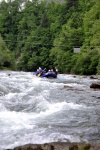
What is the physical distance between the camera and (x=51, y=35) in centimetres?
6259

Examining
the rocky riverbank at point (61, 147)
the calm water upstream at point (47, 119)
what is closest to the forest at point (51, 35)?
the calm water upstream at point (47, 119)

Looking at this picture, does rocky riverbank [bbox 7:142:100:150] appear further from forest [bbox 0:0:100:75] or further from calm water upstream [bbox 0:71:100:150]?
forest [bbox 0:0:100:75]

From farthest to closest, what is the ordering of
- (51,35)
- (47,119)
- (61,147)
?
1. (51,35)
2. (47,119)
3. (61,147)

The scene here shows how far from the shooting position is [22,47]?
72812 mm

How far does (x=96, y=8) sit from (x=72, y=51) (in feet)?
31.0

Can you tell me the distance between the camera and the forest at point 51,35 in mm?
40062

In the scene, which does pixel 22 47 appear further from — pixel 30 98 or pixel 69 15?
pixel 30 98

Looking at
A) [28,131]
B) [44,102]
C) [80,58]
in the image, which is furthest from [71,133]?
[80,58]

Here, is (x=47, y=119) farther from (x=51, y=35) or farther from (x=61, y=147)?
(x=51, y=35)

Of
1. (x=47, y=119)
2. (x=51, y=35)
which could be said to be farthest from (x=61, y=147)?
(x=51, y=35)

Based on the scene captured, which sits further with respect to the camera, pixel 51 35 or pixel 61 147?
pixel 51 35

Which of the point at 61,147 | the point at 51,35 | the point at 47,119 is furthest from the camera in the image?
the point at 51,35

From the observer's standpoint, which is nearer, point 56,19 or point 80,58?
point 80,58

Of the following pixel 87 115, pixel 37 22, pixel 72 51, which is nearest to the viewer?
pixel 87 115
